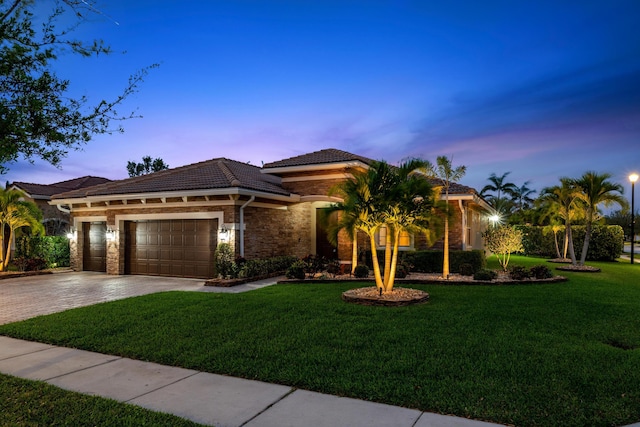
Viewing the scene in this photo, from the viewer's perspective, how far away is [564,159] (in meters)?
27.9

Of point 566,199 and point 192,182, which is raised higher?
point 192,182

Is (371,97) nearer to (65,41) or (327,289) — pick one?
(327,289)

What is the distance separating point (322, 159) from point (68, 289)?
449 inches

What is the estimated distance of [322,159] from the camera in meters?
17.9

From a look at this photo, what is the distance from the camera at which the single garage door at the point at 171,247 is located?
14992 millimetres

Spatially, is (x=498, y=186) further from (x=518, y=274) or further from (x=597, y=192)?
(x=518, y=274)

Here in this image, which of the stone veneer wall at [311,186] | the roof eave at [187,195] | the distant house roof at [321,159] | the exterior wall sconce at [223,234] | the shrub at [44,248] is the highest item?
the distant house roof at [321,159]

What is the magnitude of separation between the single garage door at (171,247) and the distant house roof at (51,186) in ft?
41.2

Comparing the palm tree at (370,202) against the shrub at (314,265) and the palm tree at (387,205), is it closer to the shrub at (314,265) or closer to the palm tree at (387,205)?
the palm tree at (387,205)

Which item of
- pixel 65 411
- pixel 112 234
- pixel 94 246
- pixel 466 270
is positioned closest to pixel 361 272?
pixel 466 270

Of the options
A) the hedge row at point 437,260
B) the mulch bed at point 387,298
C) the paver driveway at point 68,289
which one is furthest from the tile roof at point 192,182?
the mulch bed at point 387,298

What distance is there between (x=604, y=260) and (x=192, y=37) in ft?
85.2

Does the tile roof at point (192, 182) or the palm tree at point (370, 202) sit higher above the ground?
the tile roof at point (192, 182)

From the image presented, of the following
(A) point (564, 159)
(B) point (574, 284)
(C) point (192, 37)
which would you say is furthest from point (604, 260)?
(C) point (192, 37)
